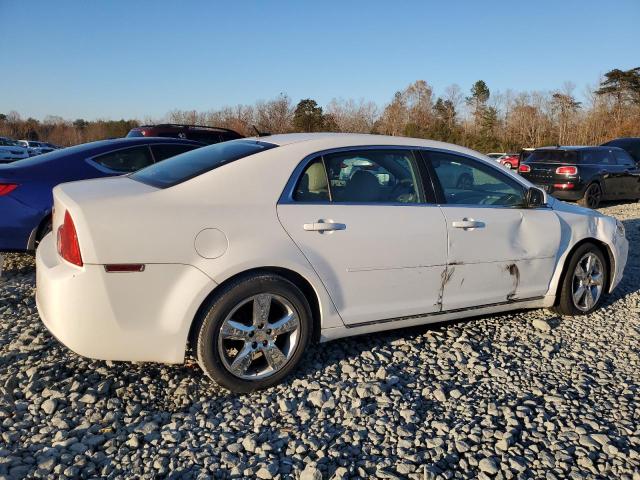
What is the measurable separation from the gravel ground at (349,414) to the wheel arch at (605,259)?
60 cm

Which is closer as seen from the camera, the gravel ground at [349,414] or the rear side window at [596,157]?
the gravel ground at [349,414]

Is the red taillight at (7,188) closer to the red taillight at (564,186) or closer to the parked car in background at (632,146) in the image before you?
the red taillight at (564,186)

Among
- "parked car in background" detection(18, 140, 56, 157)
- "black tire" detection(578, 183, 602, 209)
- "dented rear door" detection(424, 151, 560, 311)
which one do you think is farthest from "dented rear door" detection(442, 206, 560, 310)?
"parked car in background" detection(18, 140, 56, 157)

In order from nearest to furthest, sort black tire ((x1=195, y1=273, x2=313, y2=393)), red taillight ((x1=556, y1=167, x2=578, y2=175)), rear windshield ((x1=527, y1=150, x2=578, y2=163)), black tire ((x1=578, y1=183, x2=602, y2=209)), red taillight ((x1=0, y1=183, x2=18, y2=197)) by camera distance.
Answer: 1. black tire ((x1=195, y1=273, x2=313, y2=393))
2. red taillight ((x1=0, y1=183, x2=18, y2=197))
3. red taillight ((x1=556, y1=167, x2=578, y2=175))
4. black tire ((x1=578, y1=183, x2=602, y2=209))
5. rear windshield ((x1=527, y1=150, x2=578, y2=163))

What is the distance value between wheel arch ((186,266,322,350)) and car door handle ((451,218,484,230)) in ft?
3.83

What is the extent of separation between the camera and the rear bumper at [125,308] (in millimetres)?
2680

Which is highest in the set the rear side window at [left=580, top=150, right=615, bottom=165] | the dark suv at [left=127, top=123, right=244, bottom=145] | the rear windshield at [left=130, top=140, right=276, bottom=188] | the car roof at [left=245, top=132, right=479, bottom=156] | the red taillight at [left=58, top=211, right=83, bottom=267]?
the dark suv at [left=127, top=123, right=244, bottom=145]

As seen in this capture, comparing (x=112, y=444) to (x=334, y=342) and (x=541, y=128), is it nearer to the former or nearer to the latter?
(x=334, y=342)

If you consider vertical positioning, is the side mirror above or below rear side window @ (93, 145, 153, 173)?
below

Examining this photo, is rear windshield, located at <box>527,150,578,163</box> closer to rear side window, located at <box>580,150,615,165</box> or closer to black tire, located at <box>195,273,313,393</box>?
rear side window, located at <box>580,150,615,165</box>

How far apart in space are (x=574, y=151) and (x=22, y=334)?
1177 cm

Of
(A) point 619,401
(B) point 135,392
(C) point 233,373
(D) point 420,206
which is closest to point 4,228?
(B) point 135,392

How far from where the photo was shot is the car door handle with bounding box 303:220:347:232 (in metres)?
3.10

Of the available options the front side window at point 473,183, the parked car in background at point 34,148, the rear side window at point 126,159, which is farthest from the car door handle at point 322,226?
the parked car in background at point 34,148
